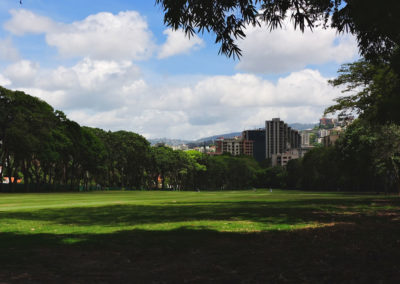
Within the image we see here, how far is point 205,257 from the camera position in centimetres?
1035

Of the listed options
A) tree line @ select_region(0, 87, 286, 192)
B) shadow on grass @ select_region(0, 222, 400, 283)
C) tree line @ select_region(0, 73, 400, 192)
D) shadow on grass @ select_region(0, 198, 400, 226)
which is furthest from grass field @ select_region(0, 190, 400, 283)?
tree line @ select_region(0, 87, 286, 192)

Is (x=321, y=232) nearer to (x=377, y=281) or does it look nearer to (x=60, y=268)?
(x=377, y=281)

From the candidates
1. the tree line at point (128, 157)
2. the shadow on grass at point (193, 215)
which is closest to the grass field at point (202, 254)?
the shadow on grass at point (193, 215)

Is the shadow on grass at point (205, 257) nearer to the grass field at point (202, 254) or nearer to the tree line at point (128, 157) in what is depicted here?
the grass field at point (202, 254)

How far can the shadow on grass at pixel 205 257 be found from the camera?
8422 millimetres

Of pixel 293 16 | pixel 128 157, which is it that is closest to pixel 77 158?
pixel 128 157

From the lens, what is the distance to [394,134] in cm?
4203

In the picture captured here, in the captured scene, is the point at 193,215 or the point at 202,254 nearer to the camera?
the point at 202,254

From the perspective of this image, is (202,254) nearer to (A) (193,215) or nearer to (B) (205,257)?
(B) (205,257)

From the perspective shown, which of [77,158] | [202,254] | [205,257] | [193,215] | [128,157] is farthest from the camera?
[128,157]

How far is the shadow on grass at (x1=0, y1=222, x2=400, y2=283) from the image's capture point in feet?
27.6

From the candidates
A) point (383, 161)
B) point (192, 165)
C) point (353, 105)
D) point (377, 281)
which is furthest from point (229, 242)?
point (192, 165)

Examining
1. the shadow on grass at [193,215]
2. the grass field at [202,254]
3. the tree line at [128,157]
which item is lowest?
the shadow on grass at [193,215]

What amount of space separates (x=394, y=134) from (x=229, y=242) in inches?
1388
